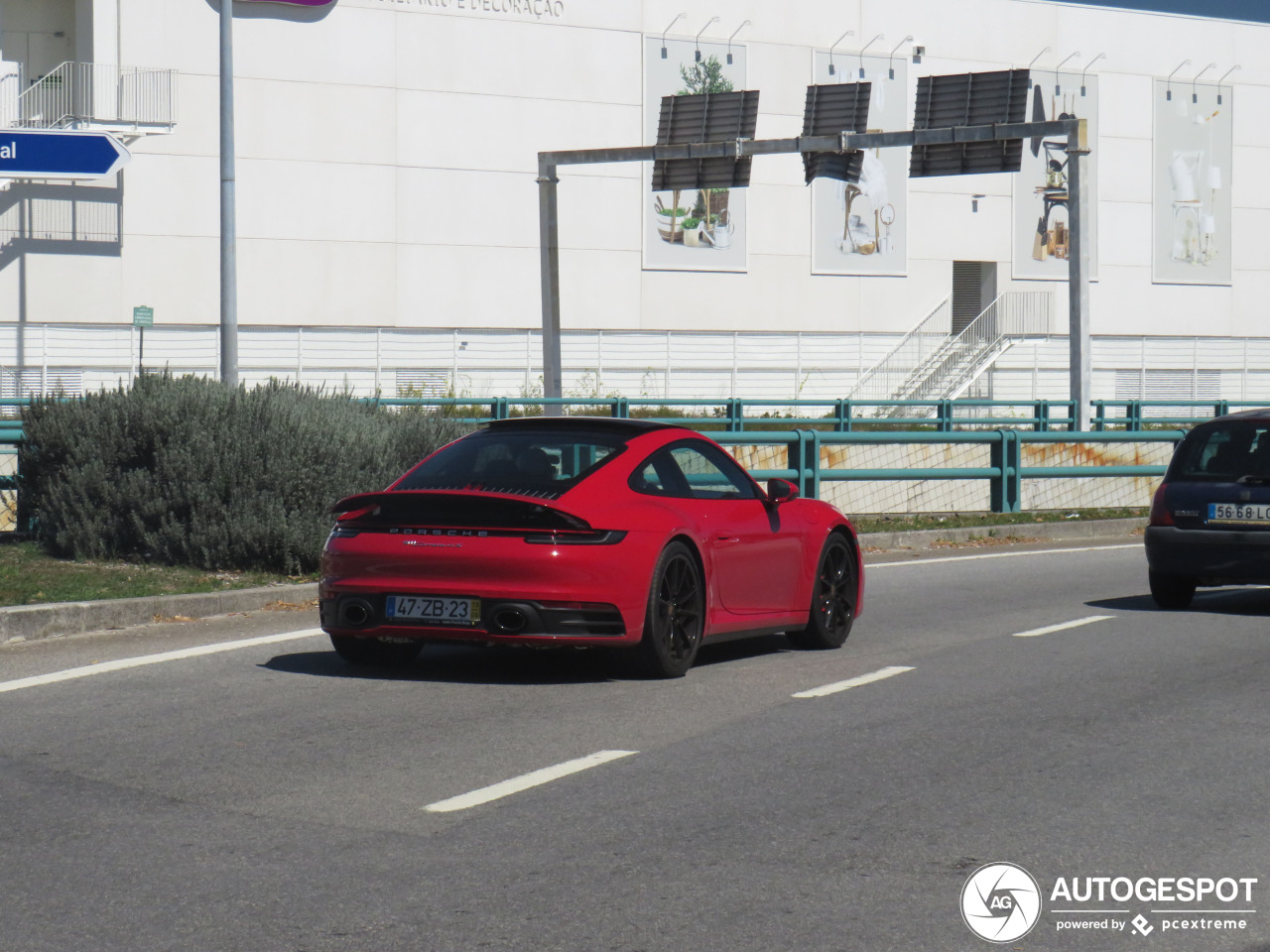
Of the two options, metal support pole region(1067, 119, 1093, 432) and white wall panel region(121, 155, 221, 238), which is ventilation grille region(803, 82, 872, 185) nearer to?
metal support pole region(1067, 119, 1093, 432)

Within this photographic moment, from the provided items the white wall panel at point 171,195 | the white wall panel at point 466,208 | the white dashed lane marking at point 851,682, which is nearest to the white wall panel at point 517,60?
the white wall panel at point 466,208

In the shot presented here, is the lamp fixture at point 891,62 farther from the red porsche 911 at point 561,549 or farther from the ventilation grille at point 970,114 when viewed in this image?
the red porsche 911 at point 561,549

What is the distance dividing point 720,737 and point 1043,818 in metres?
1.77

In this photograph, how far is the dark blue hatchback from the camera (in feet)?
40.5

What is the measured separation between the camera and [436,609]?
867cm

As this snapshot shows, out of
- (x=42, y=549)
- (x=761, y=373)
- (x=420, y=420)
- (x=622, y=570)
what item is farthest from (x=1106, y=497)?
(x=761, y=373)

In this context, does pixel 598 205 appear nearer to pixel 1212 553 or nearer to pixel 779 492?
pixel 1212 553

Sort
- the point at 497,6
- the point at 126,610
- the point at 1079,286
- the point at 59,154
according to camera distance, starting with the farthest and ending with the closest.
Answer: the point at 497,6
the point at 59,154
the point at 1079,286
the point at 126,610

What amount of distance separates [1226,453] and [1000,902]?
848cm

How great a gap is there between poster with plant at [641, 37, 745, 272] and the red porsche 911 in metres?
41.8

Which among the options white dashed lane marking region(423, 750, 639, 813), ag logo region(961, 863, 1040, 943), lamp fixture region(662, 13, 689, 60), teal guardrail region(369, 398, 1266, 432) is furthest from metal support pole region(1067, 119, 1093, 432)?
lamp fixture region(662, 13, 689, 60)

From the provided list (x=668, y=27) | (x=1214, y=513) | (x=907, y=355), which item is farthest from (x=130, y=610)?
(x=907, y=355)

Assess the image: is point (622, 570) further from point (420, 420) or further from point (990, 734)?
point (420, 420)

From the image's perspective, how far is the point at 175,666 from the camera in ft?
31.0
